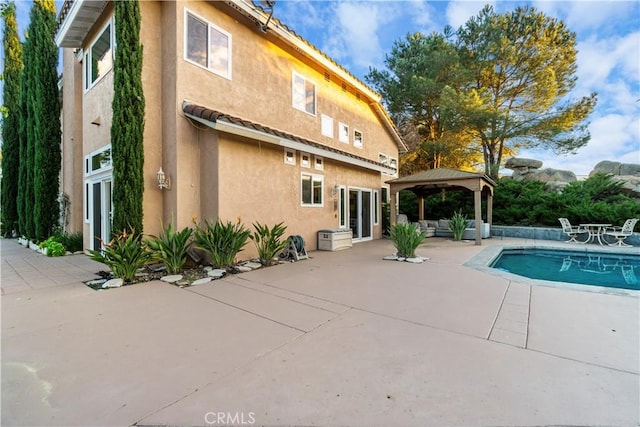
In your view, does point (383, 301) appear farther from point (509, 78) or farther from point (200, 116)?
point (509, 78)

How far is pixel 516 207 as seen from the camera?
51.5 ft

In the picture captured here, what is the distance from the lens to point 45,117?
10.4m

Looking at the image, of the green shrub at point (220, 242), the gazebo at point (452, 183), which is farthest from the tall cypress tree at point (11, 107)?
the gazebo at point (452, 183)

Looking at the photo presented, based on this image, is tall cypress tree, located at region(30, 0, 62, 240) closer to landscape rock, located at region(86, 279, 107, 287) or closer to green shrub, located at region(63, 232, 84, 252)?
green shrub, located at region(63, 232, 84, 252)

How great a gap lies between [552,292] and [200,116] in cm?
827

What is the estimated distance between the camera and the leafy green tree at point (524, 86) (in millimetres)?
17375

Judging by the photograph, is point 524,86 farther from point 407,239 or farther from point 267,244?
point 267,244

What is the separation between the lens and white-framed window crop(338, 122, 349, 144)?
1392 centimetres

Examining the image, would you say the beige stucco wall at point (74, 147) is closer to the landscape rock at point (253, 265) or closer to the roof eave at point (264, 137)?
the roof eave at point (264, 137)

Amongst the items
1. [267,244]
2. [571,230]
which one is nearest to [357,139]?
[267,244]

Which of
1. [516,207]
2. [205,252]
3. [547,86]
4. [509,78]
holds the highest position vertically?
[509,78]

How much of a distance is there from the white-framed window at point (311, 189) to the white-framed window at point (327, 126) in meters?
2.70

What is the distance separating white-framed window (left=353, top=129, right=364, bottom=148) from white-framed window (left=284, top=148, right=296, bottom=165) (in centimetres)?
602

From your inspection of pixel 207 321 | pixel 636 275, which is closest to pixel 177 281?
pixel 207 321
